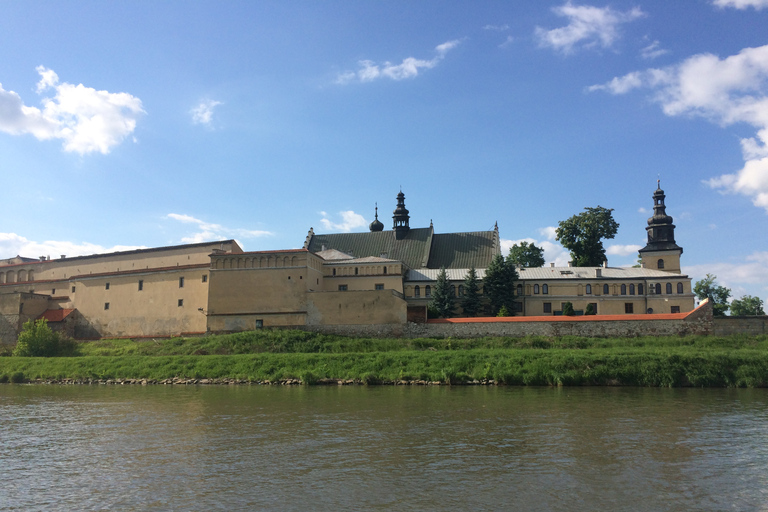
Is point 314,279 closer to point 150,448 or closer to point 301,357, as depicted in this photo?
point 301,357

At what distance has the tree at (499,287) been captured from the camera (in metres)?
44.3

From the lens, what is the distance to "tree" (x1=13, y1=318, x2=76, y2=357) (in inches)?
1551

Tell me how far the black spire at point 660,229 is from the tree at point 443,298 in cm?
1841

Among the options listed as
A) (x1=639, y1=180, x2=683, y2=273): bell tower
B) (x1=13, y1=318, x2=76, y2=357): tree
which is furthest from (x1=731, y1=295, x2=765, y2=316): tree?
(x1=13, y1=318, x2=76, y2=357): tree

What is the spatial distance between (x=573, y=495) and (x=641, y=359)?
19567 mm

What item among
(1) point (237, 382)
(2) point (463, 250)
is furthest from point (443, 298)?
(1) point (237, 382)

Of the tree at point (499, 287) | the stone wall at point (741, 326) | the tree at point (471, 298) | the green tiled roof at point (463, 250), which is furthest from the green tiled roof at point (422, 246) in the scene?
the stone wall at point (741, 326)

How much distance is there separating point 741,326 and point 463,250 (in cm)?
2372

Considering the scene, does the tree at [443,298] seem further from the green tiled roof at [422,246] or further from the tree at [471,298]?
the green tiled roof at [422,246]

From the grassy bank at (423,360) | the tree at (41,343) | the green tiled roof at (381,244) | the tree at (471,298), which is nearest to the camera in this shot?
the grassy bank at (423,360)

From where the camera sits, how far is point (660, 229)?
50438mm

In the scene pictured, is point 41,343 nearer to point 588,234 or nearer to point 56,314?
point 56,314

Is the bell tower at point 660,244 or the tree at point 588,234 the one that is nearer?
the bell tower at point 660,244

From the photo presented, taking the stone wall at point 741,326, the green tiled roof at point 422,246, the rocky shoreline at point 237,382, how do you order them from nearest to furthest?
the rocky shoreline at point 237,382 < the stone wall at point 741,326 < the green tiled roof at point 422,246
